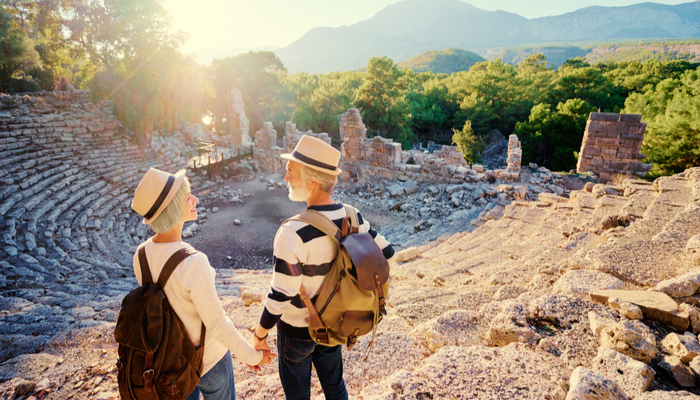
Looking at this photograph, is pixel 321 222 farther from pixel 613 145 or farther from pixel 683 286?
pixel 613 145

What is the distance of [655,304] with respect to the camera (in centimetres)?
285

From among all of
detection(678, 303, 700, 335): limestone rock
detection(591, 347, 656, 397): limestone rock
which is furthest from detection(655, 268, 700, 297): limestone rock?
detection(591, 347, 656, 397): limestone rock

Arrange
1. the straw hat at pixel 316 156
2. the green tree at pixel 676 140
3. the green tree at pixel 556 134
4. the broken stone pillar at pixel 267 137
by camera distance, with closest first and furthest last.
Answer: the straw hat at pixel 316 156
the green tree at pixel 676 140
the broken stone pillar at pixel 267 137
the green tree at pixel 556 134

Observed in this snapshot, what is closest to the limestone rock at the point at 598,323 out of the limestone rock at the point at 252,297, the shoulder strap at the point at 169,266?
the shoulder strap at the point at 169,266

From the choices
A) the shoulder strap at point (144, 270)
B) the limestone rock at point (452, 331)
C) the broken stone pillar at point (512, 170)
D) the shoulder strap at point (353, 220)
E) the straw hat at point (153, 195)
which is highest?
the straw hat at point (153, 195)

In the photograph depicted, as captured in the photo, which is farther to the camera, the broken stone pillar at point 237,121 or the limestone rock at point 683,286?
the broken stone pillar at point 237,121

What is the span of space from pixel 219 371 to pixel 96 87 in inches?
778

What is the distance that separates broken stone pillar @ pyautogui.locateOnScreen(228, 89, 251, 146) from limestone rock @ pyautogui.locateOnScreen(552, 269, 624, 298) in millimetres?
19677

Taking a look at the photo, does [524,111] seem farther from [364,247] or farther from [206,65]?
[364,247]

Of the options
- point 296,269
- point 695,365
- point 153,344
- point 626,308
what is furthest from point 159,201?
point 626,308

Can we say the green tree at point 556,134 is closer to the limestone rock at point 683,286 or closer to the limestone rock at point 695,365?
the limestone rock at point 683,286

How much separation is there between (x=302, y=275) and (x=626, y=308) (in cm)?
281

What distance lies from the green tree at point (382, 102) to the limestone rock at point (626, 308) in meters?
21.0

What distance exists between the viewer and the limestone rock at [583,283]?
340 cm
